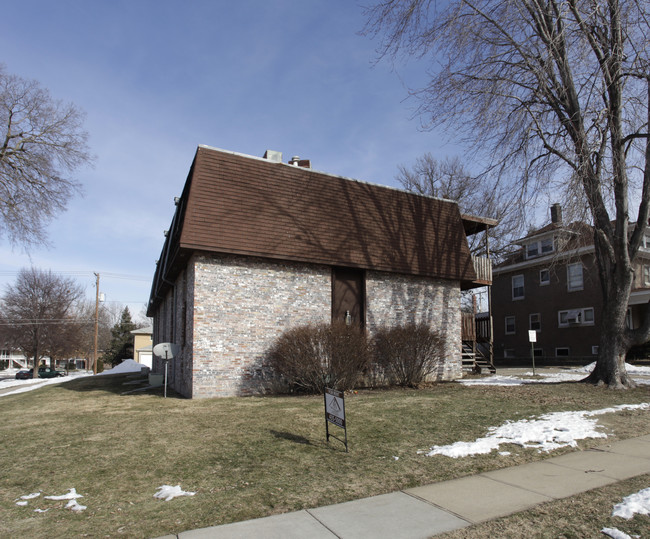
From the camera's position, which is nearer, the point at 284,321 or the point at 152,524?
the point at 152,524

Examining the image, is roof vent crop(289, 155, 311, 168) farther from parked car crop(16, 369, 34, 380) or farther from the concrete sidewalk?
parked car crop(16, 369, 34, 380)

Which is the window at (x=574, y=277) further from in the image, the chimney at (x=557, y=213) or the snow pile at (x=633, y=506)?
the snow pile at (x=633, y=506)

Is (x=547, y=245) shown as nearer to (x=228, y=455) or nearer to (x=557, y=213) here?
(x=557, y=213)

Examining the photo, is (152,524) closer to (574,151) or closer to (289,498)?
(289,498)

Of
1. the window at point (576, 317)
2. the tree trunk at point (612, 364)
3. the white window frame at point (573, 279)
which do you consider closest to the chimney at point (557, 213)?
the tree trunk at point (612, 364)

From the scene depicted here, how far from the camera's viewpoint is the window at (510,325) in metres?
33.8

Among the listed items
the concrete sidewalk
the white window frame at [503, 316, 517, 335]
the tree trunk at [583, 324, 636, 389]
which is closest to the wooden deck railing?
the tree trunk at [583, 324, 636, 389]

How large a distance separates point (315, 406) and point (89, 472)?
5165mm

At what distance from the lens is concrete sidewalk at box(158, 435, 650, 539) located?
407 centimetres

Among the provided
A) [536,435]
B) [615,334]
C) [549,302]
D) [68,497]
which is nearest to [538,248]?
[549,302]

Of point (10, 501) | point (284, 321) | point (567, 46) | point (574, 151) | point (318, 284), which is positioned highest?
point (567, 46)

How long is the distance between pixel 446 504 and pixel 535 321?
30323mm

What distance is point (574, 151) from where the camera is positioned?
12.1 metres

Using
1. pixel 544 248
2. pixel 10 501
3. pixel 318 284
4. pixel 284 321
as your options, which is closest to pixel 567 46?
pixel 318 284
